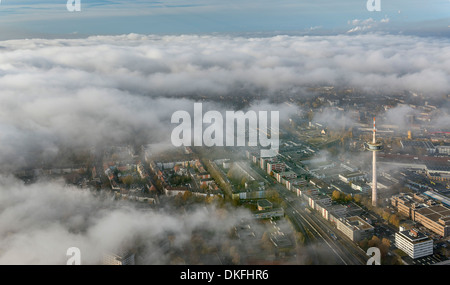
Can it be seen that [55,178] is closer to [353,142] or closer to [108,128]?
[108,128]

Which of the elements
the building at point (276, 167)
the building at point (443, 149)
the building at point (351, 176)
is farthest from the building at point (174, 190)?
the building at point (443, 149)

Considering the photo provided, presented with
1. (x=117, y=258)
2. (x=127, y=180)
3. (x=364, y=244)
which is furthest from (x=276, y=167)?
(x=117, y=258)

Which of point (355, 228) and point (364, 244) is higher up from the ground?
point (355, 228)

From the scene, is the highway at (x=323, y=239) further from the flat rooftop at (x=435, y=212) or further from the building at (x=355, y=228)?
the flat rooftop at (x=435, y=212)

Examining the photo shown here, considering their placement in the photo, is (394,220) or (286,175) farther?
(286,175)

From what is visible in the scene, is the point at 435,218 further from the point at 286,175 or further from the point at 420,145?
the point at 420,145

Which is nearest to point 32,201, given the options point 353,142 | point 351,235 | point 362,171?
point 351,235
